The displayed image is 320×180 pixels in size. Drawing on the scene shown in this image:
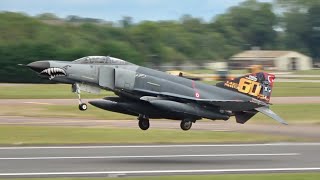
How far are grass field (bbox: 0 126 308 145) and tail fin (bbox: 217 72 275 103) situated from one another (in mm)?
7085

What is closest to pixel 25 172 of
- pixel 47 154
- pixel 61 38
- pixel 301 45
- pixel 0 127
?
pixel 47 154

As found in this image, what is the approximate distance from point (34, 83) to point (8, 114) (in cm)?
3145

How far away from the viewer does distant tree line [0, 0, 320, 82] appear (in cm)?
7750

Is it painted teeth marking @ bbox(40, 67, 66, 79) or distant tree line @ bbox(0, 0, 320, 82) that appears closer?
painted teeth marking @ bbox(40, 67, 66, 79)

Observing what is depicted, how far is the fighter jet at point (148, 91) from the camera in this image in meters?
22.0

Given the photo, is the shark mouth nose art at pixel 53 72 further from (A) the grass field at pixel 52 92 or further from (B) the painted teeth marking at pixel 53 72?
(A) the grass field at pixel 52 92

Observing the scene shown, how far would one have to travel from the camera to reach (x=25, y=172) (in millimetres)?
19469

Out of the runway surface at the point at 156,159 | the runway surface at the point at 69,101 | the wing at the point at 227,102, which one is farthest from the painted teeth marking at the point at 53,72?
the runway surface at the point at 69,101

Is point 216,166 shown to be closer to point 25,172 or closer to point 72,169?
point 72,169

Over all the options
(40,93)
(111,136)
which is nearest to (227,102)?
(111,136)

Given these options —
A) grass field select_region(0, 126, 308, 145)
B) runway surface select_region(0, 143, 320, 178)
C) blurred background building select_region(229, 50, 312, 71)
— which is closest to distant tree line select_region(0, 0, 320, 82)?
blurred background building select_region(229, 50, 312, 71)

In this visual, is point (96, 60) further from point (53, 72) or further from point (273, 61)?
point (273, 61)

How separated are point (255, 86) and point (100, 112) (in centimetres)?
2244

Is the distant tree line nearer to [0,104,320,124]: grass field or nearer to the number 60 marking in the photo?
[0,104,320,124]: grass field
